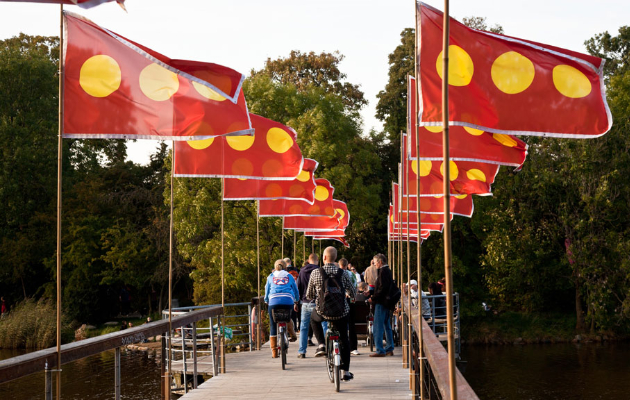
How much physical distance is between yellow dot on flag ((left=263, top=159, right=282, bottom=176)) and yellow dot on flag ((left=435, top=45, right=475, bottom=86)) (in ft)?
26.9

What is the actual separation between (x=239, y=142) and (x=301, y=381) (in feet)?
15.7

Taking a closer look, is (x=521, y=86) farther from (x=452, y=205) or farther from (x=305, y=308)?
(x=452, y=205)

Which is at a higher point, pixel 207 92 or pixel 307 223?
pixel 207 92

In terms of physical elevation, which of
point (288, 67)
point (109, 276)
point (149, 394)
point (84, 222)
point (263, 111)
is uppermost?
point (288, 67)

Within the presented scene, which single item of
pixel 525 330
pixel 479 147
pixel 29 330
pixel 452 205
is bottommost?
pixel 525 330

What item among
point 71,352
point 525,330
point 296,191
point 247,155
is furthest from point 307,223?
point 525,330

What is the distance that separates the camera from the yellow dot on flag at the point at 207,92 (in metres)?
8.60

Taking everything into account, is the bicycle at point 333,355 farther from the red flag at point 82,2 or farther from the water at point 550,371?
the water at point 550,371

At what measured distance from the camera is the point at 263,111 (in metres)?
40.2

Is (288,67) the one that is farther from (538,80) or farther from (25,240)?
(538,80)

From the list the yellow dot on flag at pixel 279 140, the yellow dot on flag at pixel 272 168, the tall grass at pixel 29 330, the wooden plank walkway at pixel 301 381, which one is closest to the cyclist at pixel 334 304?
the wooden plank walkway at pixel 301 381

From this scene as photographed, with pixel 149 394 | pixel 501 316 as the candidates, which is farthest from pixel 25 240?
pixel 501 316

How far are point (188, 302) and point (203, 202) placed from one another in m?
16.8

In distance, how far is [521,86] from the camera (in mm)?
6809
